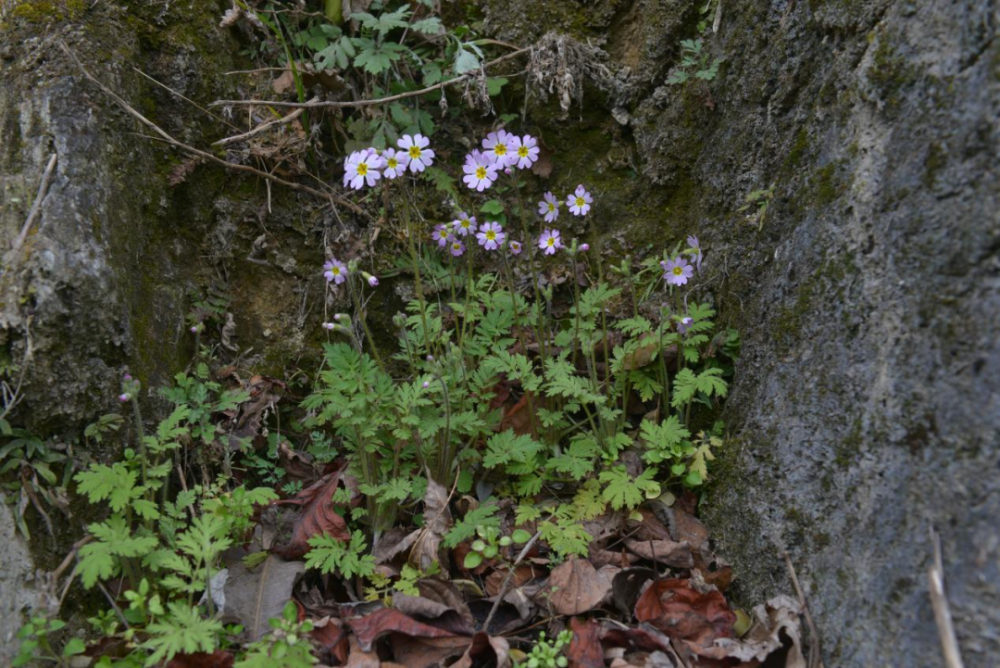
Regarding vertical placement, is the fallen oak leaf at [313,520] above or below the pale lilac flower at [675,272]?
below

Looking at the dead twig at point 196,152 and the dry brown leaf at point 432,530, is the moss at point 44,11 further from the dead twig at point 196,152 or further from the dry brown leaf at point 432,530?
the dry brown leaf at point 432,530

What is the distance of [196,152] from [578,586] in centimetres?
274

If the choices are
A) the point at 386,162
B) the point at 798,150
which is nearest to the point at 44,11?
the point at 386,162

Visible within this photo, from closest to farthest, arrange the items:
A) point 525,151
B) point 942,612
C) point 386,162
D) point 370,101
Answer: point 942,612
point 386,162
point 525,151
point 370,101

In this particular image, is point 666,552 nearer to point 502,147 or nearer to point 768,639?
point 768,639

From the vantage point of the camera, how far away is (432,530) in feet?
9.29

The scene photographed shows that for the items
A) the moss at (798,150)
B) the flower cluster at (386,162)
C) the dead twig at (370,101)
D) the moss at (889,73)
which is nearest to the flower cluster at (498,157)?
the flower cluster at (386,162)

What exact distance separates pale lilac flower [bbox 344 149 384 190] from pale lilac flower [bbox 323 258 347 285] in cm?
50

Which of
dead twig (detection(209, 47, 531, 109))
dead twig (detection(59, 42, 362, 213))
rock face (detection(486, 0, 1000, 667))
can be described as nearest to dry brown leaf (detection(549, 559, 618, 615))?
rock face (detection(486, 0, 1000, 667))

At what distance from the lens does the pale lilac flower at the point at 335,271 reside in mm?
3291

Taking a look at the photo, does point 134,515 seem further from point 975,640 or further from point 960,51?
point 960,51

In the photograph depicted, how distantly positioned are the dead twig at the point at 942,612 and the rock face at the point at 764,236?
25 millimetres

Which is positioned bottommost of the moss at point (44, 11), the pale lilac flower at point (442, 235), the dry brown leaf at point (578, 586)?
the dry brown leaf at point (578, 586)

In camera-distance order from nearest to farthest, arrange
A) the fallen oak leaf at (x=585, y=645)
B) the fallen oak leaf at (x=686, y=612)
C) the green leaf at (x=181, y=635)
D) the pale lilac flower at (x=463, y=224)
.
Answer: the green leaf at (x=181, y=635) < the fallen oak leaf at (x=585, y=645) < the fallen oak leaf at (x=686, y=612) < the pale lilac flower at (x=463, y=224)
